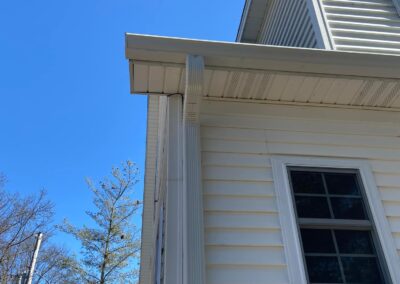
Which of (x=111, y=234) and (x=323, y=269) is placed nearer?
(x=323, y=269)

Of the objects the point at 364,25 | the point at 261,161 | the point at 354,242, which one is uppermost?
the point at 364,25

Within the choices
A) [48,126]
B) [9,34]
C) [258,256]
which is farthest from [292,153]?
[48,126]

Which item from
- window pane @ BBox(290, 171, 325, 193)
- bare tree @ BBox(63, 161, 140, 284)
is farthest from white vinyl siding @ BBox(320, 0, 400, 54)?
bare tree @ BBox(63, 161, 140, 284)

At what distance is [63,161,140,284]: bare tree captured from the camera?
Result: 50.1 feet

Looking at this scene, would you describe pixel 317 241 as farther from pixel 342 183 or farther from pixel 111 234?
pixel 111 234

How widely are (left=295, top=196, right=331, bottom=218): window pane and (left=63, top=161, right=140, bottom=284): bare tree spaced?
14100 millimetres

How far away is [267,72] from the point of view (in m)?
2.75

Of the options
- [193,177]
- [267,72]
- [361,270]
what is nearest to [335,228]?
[361,270]

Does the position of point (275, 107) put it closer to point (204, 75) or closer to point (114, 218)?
point (204, 75)

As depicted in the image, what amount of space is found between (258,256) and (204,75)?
138 centimetres

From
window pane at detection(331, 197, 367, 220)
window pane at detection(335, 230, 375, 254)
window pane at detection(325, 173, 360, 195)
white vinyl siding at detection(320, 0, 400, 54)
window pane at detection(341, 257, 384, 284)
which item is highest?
white vinyl siding at detection(320, 0, 400, 54)

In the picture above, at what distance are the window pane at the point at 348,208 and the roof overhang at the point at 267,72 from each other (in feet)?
3.03

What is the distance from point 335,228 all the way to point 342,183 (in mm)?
423

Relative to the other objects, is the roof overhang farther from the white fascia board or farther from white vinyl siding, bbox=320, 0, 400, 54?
white vinyl siding, bbox=320, 0, 400, 54
